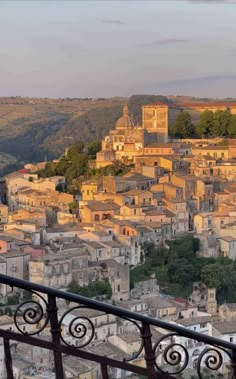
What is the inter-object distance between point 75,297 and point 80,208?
58.0 feet

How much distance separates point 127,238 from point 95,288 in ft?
6.02

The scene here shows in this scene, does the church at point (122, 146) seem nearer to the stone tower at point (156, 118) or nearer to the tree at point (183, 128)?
the tree at point (183, 128)

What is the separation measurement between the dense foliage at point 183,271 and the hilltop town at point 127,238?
2cm

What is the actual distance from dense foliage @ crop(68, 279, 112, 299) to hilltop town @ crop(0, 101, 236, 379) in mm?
24

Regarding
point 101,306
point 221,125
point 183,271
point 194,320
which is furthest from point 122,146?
point 101,306

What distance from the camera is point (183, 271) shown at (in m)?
16.7

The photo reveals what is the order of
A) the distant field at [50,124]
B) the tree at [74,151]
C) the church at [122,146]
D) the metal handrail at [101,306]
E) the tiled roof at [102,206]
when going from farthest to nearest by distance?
the distant field at [50,124] < the tree at [74,151] < the church at [122,146] < the tiled roof at [102,206] < the metal handrail at [101,306]

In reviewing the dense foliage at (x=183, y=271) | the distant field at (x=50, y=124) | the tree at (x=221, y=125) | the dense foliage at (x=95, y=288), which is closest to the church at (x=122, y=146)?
the tree at (x=221, y=125)

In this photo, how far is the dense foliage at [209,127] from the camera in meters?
27.5

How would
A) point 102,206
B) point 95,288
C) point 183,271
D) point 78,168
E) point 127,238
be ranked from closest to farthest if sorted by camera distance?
point 95,288
point 183,271
point 127,238
point 102,206
point 78,168

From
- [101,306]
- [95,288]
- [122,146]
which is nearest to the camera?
[101,306]

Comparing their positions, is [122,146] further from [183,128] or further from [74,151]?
[183,128]

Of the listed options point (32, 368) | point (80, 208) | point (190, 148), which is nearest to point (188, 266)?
point (80, 208)

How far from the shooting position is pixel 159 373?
1.95 metres
